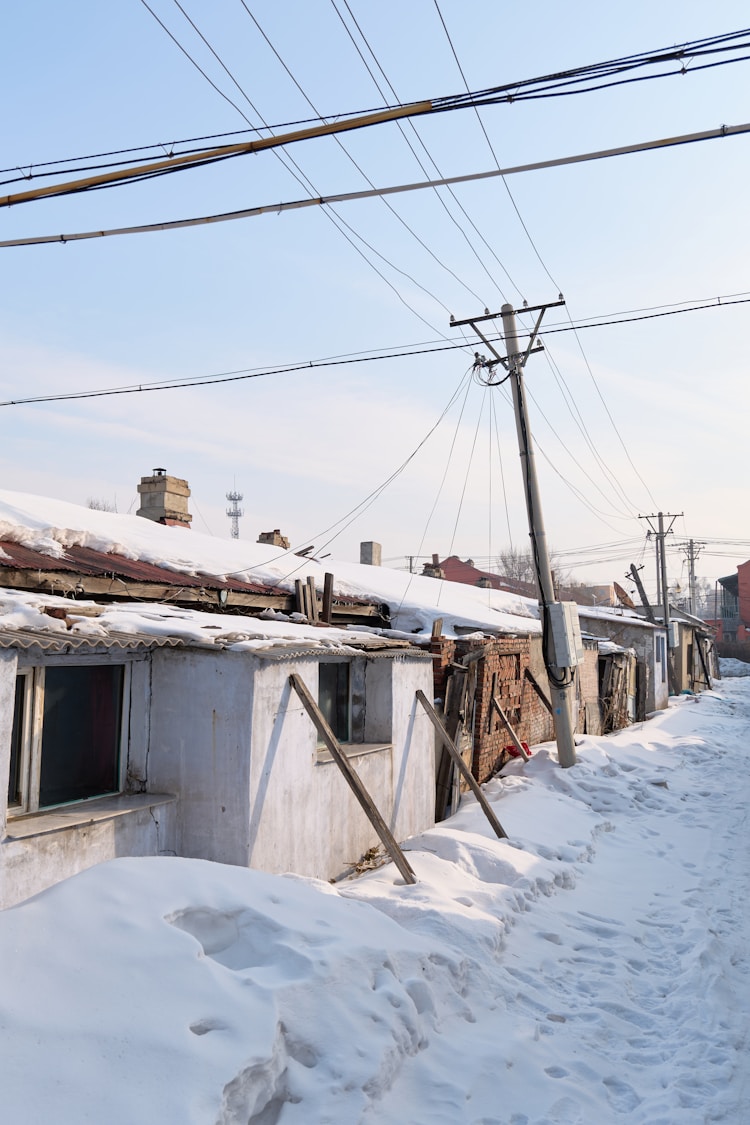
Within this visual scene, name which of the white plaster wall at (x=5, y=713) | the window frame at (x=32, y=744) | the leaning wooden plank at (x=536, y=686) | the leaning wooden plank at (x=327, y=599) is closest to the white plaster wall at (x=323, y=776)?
the window frame at (x=32, y=744)

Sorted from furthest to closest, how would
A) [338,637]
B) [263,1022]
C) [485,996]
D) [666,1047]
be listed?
[338,637], [485,996], [666,1047], [263,1022]

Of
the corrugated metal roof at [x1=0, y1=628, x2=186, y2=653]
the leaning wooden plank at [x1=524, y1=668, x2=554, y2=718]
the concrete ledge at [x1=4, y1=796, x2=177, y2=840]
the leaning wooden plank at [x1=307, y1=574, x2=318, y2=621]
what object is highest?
the leaning wooden plank at [x1=307, y1=574, x2=318, y2=621]

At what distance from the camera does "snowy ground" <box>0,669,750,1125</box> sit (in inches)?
124

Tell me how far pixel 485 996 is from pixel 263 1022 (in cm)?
207

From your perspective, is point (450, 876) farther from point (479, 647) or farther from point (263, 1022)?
point (479, 647)

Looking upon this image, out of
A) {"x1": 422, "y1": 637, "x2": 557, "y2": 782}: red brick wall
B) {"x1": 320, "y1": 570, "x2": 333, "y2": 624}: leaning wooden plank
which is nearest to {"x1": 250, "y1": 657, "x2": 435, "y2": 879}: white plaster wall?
{"x1": 422, "y1": 637, "x2": 557, "y2": 782}: red brick wall

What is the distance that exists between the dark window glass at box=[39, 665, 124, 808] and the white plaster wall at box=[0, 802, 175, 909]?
1.51 ft

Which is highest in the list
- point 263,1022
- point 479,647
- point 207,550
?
point 207,550

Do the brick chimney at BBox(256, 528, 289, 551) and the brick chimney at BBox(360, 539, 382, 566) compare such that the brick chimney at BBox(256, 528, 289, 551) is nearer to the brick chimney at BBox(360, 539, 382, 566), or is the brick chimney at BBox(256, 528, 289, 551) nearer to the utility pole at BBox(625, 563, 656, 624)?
the brick chimney at BBox(360, 539, 382, 566)

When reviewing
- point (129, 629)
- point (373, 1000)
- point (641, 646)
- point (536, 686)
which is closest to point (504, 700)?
point (536, 686)

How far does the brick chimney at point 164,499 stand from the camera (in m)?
13.3

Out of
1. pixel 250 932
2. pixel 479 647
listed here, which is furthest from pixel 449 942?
pixel 479 647

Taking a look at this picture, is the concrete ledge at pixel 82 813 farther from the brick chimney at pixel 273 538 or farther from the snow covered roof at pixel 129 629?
the brick chimney at pixel 273 538

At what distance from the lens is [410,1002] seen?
4.39 m
